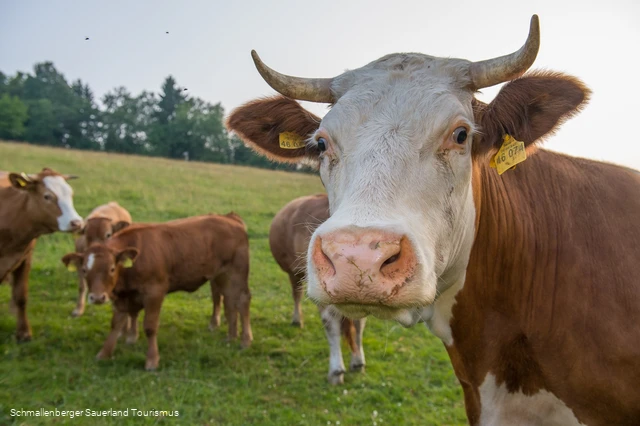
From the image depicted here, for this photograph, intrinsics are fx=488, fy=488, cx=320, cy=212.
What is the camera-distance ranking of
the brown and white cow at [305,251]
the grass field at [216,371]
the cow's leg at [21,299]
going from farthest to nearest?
the cow's leg at [21,299], the brown and white cow at [305,251], the grass field at [216,371]

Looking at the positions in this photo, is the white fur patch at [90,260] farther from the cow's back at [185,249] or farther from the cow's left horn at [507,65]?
the cow's left horn at [507,65]

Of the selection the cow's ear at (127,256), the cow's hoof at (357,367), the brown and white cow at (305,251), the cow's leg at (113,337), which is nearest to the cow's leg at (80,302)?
the cow's leg at (113,337)

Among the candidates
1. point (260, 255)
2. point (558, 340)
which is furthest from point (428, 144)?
point (260, 255)

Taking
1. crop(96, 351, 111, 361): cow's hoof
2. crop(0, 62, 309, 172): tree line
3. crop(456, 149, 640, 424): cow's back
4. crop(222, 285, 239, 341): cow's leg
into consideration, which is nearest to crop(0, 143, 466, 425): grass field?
crop(96, 351, 111, 361): cow's hoof

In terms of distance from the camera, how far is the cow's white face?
1.85 meters

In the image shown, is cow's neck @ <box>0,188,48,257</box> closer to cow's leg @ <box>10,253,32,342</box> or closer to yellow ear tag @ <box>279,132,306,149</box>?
cow's leg @ <box>10,253,32,342</box>

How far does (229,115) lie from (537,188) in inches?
83.9

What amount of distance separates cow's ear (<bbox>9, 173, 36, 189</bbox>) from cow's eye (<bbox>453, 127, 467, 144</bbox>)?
751cm

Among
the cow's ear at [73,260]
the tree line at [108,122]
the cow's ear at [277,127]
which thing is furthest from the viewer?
the tree line at [108,122]

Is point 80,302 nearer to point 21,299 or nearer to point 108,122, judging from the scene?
point 21,299

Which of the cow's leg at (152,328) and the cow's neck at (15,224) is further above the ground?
the cow's neck at (15,224)

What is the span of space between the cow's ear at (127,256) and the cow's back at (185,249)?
0.29 metres

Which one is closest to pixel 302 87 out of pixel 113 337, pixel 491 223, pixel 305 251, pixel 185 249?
pixel 491 223

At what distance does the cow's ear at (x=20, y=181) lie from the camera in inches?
301
